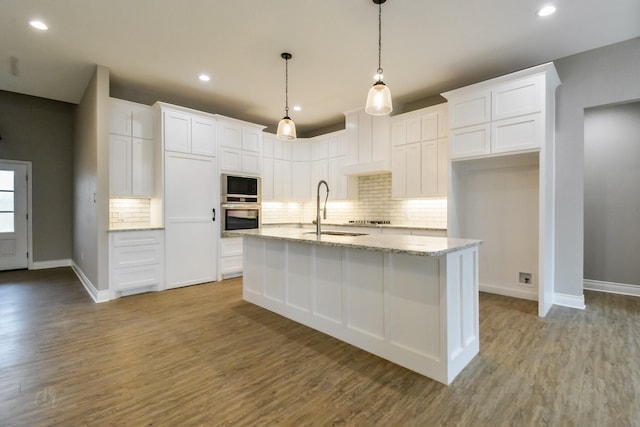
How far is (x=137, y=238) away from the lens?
418cm

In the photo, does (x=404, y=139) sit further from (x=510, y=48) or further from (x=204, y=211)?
(x=204, y=211)

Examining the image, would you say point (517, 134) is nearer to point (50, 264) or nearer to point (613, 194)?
point (613, 194)

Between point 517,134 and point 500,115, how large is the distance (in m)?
0.31

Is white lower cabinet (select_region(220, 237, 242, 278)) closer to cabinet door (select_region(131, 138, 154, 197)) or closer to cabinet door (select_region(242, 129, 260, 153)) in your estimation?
cabinet door (select_region(131, 138, 154, 197))

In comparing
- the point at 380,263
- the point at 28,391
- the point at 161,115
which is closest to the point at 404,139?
the point at 380,263

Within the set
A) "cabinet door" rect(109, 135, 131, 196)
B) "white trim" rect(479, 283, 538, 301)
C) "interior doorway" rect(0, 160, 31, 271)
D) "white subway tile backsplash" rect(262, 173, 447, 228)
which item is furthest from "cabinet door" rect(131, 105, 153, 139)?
"white trim" rect(479, 283, 538, 301)

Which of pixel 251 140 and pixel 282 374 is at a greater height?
pixel 251 140

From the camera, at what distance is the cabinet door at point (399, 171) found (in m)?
4.81

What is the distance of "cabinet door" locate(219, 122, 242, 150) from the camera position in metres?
5.05

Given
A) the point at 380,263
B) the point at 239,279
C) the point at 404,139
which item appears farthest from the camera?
the point at 239,279

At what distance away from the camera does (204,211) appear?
15.9ft

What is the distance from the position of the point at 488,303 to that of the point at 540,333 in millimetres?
908

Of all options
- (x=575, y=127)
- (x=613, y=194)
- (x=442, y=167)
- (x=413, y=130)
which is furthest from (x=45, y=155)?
(x=613, y=194)

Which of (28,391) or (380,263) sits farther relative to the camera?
(380,263)
